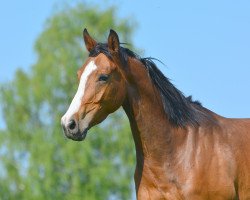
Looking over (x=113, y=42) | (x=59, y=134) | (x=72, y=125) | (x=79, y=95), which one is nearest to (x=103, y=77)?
(x=79, y=95)

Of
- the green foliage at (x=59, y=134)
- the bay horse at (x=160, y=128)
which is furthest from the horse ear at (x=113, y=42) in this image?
the green foliage at (x=59, y=134)

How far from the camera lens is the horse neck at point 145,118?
9752 mm

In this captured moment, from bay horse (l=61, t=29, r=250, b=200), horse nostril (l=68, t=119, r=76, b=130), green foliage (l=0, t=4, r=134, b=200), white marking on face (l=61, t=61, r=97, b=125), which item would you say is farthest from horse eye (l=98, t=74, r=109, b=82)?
green foliage (l=0, t=4, r=134, b=200)

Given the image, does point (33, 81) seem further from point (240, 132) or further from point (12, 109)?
point (240, 132)

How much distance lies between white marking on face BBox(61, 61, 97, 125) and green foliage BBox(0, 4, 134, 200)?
27627 mm

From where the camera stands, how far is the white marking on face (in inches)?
359

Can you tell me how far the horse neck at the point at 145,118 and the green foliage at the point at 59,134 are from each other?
89.1 ft

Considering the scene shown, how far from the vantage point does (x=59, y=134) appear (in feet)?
126

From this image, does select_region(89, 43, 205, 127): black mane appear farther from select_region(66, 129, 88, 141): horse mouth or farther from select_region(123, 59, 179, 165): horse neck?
select_region(66, 129, 88, 141): horse mouth

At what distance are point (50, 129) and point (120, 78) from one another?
3006 cm

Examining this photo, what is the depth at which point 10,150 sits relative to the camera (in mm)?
40281

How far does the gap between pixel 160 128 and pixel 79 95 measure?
1.15 meters

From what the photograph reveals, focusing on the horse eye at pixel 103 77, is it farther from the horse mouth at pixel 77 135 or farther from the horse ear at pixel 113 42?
the horse mouth at pixel 77 135

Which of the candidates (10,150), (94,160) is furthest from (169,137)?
(10,150)
